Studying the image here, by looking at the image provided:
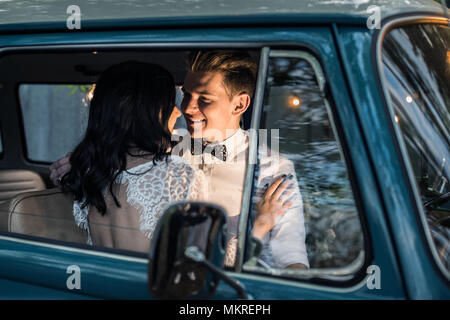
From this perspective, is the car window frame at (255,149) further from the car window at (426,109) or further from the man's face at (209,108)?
the man's face at (209,108)

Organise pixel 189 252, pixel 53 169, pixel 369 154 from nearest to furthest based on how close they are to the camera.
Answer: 1. pixel 189 252
2. pixel 369 154
3. pixel 53 169

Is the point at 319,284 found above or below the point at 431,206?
below

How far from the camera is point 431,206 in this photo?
1.78 meters

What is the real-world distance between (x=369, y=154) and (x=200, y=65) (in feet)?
4.54

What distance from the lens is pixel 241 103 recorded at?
2.81 metres

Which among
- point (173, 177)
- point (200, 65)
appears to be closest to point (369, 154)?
point (173, 177)

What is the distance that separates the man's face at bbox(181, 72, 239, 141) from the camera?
9.10 feet

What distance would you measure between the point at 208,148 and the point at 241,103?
0.99 feet

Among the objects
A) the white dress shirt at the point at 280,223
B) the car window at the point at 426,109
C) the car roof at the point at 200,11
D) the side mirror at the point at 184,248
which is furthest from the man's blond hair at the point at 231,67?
the side mirror at the point at 184,248

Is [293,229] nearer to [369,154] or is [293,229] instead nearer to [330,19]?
[369,154]

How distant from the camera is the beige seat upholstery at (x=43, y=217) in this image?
2182 millimetres

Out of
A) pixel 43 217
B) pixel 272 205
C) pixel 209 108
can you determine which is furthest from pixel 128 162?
pixel 272 205

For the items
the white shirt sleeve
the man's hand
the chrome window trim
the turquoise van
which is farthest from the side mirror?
the man's hand

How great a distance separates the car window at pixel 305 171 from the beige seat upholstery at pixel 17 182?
2966 millimetres
